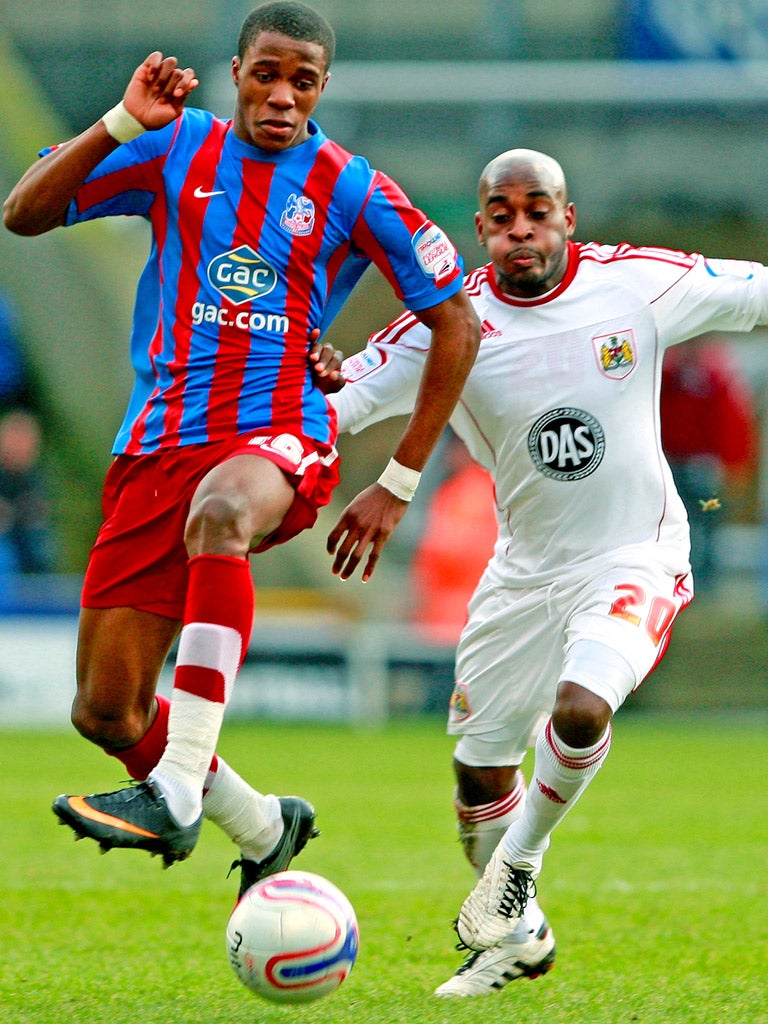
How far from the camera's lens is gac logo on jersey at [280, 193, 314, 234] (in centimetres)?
511

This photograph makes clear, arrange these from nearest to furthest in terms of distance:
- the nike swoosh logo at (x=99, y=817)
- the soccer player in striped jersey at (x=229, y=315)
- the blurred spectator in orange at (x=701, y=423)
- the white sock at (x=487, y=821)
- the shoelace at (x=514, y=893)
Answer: the nike swoosh logo at (x=99, y=817) → the soccer player in striped jersey at (x=229, y=315) → the shoelace at (x=514, y=893) → the white sock at (x=487, y=821) → the blurred spectator in orange at (x=701, y=423)

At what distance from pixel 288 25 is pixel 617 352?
1.57 metres

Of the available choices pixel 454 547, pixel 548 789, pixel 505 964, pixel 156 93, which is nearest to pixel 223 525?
pixel 156 93

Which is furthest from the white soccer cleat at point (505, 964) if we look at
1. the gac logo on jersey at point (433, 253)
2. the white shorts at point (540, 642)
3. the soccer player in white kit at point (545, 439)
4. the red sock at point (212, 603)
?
the gac logo on jersey at point (433, 253)

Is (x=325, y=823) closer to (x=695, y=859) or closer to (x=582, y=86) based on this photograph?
(x=695, y=859)

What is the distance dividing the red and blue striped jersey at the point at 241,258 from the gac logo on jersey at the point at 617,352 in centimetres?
73

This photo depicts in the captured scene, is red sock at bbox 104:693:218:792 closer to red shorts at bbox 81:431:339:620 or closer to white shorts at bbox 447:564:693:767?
red shorts at bbox 81:431:339:620

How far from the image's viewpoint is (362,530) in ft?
17.0

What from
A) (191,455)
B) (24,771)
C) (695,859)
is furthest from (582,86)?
(191,455)

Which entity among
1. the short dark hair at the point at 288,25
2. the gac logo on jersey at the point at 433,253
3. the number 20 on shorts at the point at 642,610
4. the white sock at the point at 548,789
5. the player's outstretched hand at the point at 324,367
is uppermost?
Answer: the short dark hair at the point at 288,25

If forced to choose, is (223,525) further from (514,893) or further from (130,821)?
(514,893)

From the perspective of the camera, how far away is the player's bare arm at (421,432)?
520cm

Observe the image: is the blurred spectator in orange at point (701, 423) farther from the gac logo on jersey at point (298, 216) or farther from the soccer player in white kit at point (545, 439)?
the gac logo on jersey at point (298, 216)

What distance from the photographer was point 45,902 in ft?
23.0
